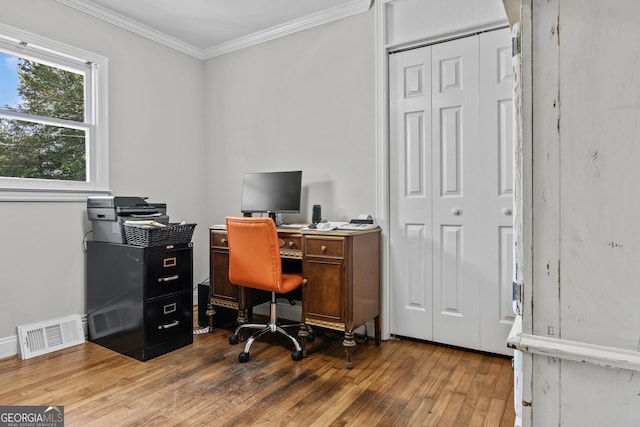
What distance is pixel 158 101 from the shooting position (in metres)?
3.60

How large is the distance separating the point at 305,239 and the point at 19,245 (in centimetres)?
198

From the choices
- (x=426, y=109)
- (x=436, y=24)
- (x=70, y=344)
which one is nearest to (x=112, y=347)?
(x=70, y=344)

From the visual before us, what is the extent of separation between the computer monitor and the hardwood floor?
3.56 ft

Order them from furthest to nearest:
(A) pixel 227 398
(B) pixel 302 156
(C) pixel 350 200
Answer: (B) pixel 302 156 → (C) pixel 350 200 → (A) pixel 227 398

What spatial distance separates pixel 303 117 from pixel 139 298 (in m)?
1.94

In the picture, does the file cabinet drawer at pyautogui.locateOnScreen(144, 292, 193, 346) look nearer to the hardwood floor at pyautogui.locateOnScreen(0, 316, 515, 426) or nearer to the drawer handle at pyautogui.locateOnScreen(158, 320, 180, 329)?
the drawer handle at pyautogui.locateOnScreen(158, 320, 180, 329)

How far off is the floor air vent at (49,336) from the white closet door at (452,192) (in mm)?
2393

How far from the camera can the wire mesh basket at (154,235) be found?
2.61 m

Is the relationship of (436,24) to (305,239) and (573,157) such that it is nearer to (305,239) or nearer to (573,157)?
(305,239)

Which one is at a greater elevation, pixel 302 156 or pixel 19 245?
pixel 302 156

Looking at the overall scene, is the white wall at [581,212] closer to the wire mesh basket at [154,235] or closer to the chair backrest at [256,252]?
the chair backrest at [256,252]

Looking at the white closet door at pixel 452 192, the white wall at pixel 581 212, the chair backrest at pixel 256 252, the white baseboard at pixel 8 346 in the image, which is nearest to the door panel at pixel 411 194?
the white closet door at pixel 452 192

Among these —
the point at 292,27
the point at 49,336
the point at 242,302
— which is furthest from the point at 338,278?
the point at 292,27

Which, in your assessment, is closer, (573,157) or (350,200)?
(573,157)
